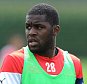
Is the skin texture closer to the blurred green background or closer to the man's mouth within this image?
the man's mouth

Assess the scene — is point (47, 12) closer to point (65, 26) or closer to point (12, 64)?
point (12, 64)

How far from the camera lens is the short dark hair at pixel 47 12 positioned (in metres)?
4.95

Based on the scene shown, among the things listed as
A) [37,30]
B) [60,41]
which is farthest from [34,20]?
[60,41]

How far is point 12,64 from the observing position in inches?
188

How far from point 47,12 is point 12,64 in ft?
2.00

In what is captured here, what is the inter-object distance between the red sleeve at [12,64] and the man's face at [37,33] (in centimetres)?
18

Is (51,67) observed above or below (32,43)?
below

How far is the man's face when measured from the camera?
4.90 meters

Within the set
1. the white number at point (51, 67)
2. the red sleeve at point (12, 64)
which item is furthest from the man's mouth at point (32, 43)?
the white number at point (51, 67)

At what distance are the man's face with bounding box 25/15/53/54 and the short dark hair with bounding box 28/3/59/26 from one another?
0.12 ft

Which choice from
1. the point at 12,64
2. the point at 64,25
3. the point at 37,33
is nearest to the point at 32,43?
the point at 37,33

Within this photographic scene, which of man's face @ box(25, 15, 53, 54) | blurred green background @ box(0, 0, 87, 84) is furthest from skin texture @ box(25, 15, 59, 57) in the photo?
blurred green background @ box(0, 0, 87, 84)

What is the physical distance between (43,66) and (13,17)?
20954mm

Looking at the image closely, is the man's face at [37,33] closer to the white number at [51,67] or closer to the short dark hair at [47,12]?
the short dark hair at [47,12]
